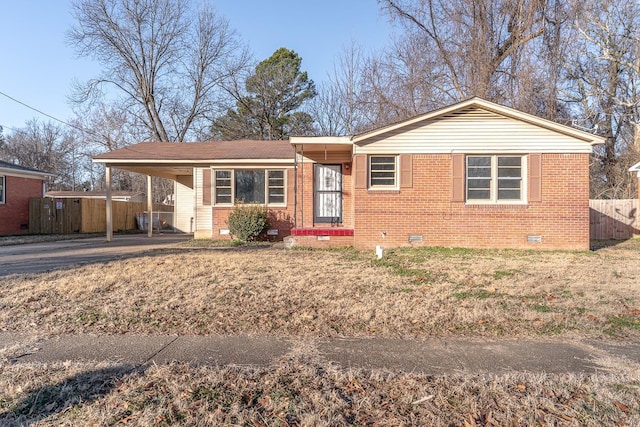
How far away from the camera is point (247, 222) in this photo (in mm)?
12852

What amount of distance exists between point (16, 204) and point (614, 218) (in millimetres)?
28287

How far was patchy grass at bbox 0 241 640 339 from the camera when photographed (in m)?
4.29

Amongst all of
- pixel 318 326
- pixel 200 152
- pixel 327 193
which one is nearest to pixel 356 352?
pixel 318 326

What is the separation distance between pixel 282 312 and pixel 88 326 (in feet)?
7.20

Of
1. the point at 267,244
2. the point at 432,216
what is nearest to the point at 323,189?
the point at 267,244

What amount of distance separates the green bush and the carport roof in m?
1.93

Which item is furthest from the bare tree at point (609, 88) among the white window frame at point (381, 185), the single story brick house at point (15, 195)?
the single story brick house at point (15, 195)

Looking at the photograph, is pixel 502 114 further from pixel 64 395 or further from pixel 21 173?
pixel 21 173

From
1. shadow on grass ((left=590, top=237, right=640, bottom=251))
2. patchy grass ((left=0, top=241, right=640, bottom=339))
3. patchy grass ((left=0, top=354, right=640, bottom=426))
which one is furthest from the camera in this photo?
shadow on grass ((left=590, top=237, right=640, bottom=251))

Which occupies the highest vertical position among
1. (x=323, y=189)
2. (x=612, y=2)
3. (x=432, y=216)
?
(x=612, y=2)

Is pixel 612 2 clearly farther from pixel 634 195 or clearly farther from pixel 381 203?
Answer: pixel 381 203

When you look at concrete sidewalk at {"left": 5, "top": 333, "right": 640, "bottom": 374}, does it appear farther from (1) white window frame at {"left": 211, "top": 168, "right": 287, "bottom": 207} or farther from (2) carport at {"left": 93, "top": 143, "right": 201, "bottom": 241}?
(2) carport at {"left": 93, "top": 143, "right": 201, "bottom": 241}

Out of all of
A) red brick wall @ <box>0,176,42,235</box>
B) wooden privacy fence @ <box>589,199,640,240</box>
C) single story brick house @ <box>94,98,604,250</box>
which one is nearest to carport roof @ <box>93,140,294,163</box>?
single story brick house @ <box>94,98,604,250</box>

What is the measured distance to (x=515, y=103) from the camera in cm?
1808
